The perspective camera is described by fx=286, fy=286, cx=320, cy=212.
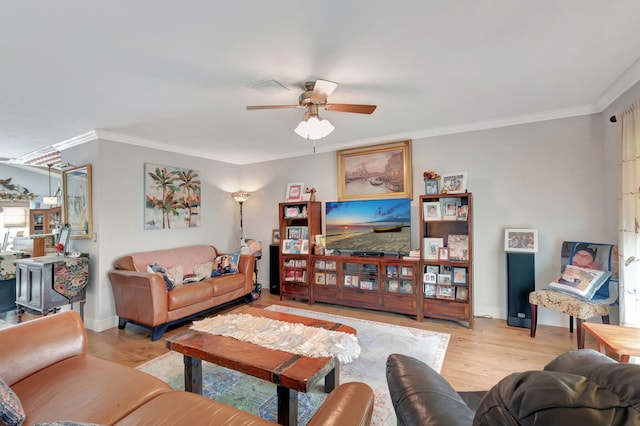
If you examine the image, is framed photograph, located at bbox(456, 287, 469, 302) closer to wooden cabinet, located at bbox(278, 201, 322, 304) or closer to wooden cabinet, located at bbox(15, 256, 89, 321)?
wooden cabinet, located at bbox(278, 201, 322, 304)

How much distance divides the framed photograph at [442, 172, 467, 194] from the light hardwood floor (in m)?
1.63

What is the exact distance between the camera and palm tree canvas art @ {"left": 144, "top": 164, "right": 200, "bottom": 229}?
4.09m

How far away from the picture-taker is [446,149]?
3850mm

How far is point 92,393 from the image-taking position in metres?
1.41

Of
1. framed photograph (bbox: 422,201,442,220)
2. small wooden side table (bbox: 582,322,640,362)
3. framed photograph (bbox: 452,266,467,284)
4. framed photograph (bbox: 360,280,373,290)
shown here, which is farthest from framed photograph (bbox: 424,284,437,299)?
small wooden side table (bbox: 582,322,640,362)

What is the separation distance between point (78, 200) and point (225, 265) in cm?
208

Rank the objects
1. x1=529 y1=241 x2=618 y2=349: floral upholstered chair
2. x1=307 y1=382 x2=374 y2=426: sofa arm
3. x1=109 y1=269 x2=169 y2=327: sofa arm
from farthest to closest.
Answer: x1=109 y1=269 x2=169 y2=327: sofa arm → x1=529 y1=241 x2=618 y2=349: floral upholstered chair → x1=307 y1=382 x2=374 y2=426: sofa arm

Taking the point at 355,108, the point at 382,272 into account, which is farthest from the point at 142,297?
the point at 355,108

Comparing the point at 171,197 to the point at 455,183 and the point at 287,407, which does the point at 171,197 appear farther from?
the point at 455,183

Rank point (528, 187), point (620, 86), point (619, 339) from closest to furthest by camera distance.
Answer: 1. point (619, 339)
2. point (620, 86)
3. point (528, 187)

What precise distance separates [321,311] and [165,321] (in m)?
1.94

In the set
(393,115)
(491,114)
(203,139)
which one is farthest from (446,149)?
(203,139)

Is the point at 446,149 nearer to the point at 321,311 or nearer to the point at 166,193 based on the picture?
the point at 321,311

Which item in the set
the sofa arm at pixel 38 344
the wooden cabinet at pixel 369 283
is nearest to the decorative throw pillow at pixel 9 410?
the sofa arm at pixel 38 344
